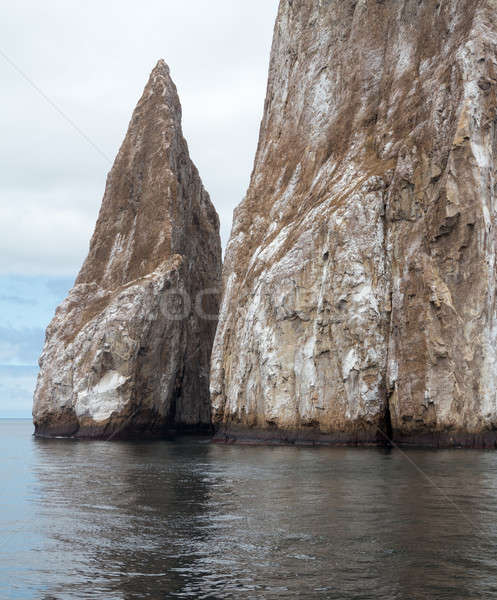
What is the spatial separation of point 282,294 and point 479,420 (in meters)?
14.1

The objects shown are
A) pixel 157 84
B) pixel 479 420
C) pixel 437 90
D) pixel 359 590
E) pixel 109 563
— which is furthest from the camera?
pixel 157 84

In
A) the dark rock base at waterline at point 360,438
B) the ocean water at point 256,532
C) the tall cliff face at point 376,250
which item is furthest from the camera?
the tall cliff face at point 376,250

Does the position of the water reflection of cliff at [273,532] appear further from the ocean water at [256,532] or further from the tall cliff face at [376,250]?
the tall cliff face at [376,250]

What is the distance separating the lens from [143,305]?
2328 inches

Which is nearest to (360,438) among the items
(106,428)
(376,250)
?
(376,250)

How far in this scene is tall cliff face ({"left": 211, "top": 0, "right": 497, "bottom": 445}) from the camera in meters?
39.7

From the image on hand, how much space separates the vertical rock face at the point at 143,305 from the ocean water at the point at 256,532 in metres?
28.0

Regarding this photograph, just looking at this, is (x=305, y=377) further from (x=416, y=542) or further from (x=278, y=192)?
(x=416, y=542)

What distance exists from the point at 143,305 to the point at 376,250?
21575 millimetres

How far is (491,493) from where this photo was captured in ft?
68.5

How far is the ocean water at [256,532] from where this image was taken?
1213 centimetres

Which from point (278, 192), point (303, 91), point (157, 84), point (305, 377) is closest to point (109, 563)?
point (305, 377)

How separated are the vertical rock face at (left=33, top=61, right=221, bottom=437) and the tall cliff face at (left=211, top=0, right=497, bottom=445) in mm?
7822

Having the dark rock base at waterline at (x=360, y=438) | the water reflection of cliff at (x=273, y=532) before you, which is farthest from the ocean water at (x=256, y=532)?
the dark rock base at waterline at (x=360, y=438)
